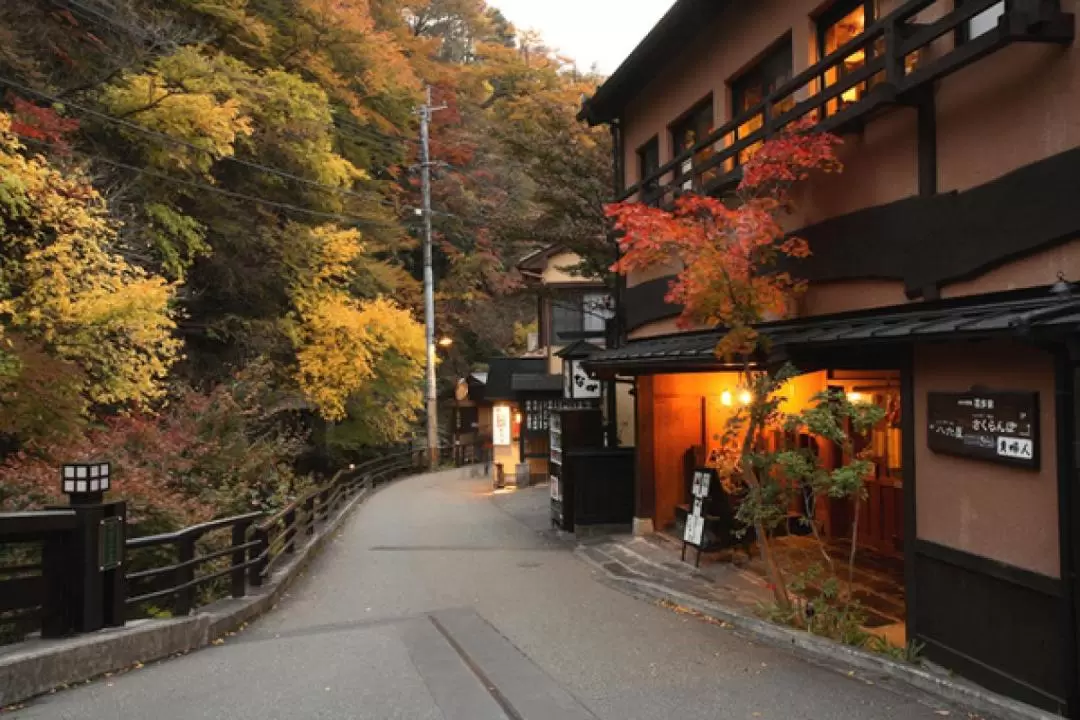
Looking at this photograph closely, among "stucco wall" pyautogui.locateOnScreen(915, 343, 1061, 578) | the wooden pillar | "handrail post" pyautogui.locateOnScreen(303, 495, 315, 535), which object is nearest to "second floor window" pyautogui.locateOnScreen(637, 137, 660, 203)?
the wooden pillar

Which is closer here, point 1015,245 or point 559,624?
point 1015,245

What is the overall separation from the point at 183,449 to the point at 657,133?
10.0 metres

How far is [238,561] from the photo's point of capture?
29.1 ft

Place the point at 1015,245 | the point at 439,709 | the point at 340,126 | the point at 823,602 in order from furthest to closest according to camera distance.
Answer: the point at 340,126, the point at 823,602, the point at 1015,245, the point at 439,709

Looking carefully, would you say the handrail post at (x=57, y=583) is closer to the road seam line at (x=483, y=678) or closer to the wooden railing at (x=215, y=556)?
the wooden railing at (x=215, y=556)

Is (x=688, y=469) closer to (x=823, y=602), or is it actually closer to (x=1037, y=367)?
(x=823, y=602)

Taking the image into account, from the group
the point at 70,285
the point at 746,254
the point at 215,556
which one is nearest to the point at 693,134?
the point at 746,254

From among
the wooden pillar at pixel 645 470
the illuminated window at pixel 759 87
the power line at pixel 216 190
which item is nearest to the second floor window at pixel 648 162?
the illuminated window at pixel 759 87

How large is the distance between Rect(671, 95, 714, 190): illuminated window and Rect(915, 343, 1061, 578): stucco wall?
6.05 m

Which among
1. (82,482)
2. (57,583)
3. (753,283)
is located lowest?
(57,583)

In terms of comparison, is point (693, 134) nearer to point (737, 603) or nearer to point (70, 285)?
point (737, 603)

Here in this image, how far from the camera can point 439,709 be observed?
521 cm

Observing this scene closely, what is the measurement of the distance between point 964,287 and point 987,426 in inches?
50.2

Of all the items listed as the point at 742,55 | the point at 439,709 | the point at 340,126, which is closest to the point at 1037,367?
the point at 439,709
